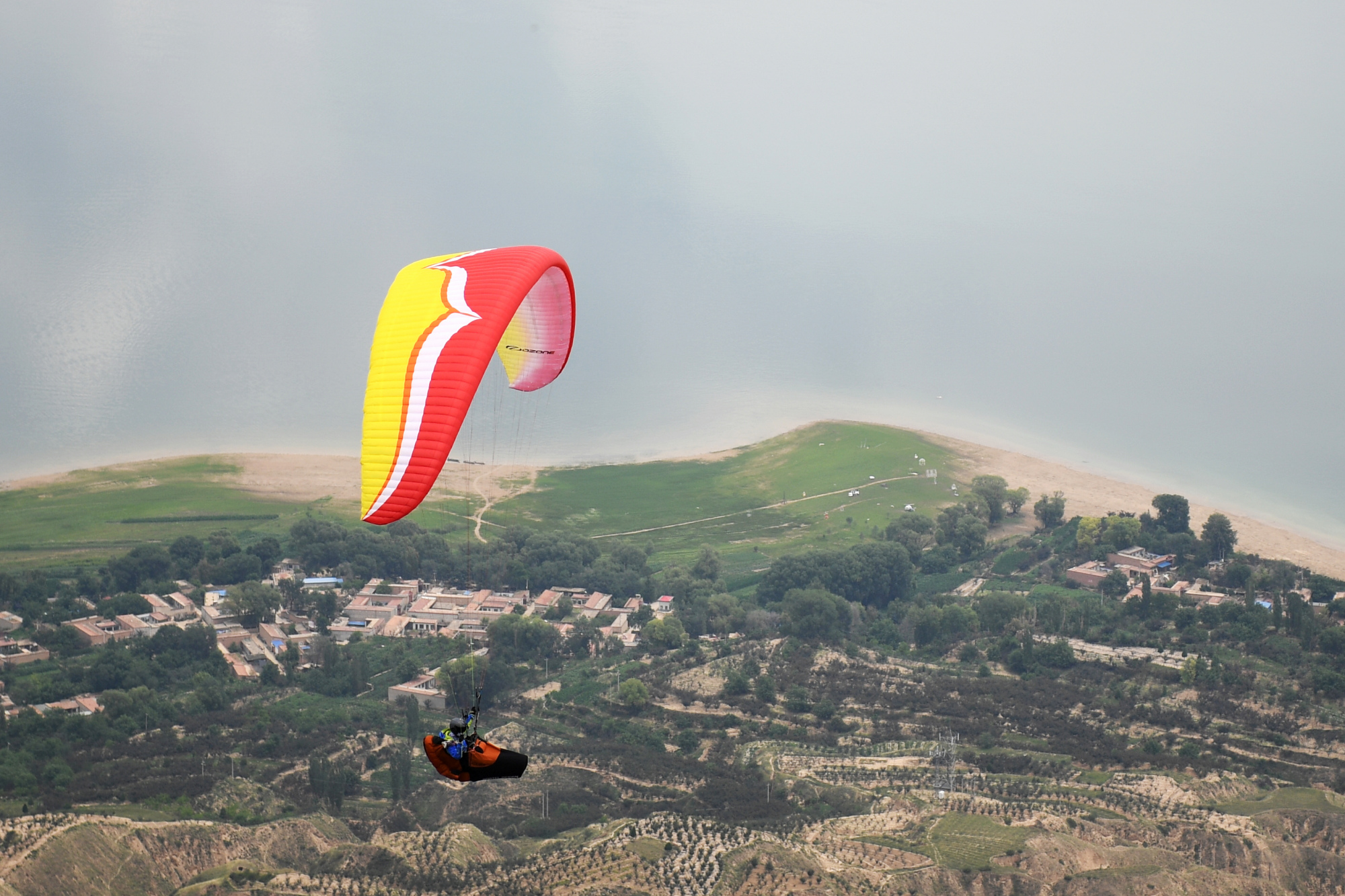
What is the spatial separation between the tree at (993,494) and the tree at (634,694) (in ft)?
110

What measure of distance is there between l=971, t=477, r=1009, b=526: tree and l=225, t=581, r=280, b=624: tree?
41.8 meters

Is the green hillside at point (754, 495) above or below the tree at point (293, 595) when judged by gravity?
above

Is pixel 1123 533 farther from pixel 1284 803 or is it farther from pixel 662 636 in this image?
pixel 1284 803

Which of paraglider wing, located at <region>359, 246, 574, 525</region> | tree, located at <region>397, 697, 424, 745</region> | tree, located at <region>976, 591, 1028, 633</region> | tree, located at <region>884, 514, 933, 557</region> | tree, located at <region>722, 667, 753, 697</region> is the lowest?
tree, located at <region>397, 697, 424, 745</region>

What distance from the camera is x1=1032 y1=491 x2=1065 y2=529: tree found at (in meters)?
77.2

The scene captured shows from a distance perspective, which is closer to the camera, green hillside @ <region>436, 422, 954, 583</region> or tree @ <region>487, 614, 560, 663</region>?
tree @ <region>487, 614, 560, 663</region>

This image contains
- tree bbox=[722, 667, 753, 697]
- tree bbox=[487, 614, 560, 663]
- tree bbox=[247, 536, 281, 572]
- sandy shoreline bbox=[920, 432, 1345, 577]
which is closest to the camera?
tree bbox=[722, 667, 753, 697]

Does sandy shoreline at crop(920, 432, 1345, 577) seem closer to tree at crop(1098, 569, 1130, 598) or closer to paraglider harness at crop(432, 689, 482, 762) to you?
tree at crop(1098, 569, 1130, 598)

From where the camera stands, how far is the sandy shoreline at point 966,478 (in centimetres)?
7425

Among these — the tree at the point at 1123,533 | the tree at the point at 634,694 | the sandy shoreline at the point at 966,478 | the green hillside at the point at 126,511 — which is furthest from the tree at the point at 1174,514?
the green hillside at the point at 126,511

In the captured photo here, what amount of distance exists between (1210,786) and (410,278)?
3156cm

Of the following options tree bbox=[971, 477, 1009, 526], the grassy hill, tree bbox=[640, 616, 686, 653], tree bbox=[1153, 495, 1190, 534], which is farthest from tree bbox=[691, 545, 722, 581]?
tree bbox=[1153, 495, 1190, 534]

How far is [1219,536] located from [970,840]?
38.3 m

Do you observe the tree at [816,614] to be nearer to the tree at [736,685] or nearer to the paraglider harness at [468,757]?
the tree at [736,685]
